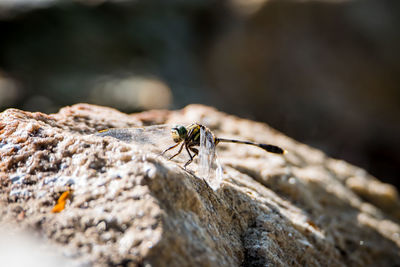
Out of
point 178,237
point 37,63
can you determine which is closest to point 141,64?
point 37,63

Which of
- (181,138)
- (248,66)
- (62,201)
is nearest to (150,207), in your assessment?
(62,201)

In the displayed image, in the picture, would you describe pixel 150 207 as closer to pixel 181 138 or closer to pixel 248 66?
pixel 181 138

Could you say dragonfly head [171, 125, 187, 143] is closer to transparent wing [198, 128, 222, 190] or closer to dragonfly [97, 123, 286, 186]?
dragonfly [97, 123, 286, 186]

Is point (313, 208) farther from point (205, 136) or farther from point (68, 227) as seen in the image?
point (68, 227)

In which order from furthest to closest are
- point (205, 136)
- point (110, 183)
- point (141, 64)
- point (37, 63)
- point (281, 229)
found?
point (141, 64), point (37, 63), point (205, 136), point (281, 229), point (110, 183)

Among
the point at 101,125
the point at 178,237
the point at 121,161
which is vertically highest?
the point at 101,125
